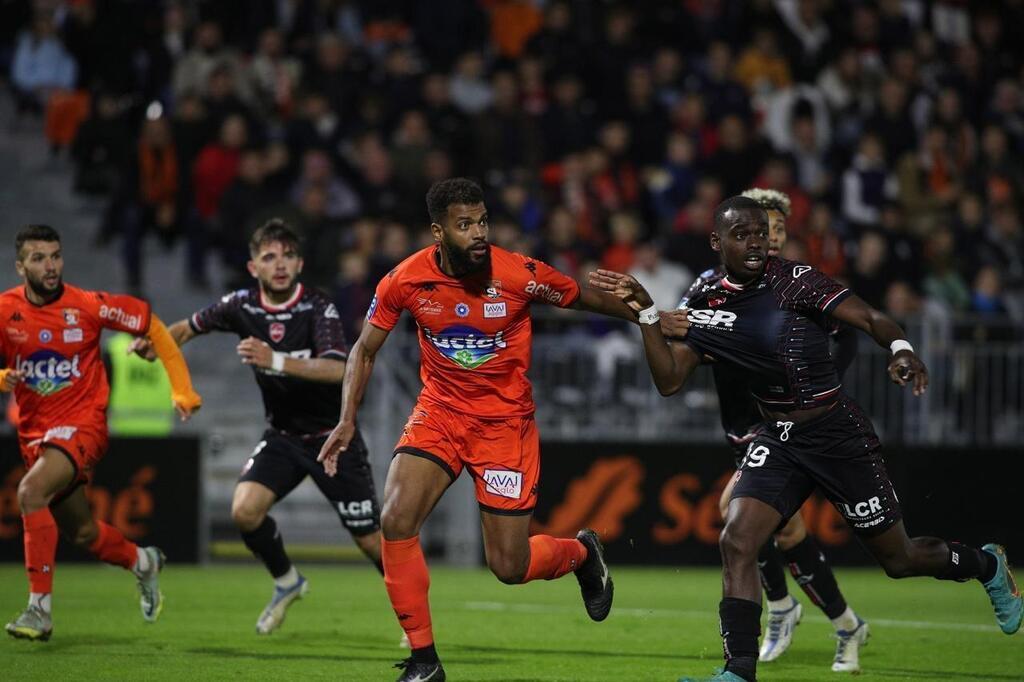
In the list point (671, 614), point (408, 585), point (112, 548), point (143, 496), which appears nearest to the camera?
point (408, 585)

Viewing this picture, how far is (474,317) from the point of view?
28.3ft

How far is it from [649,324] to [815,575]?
2.52m

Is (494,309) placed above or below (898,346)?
above

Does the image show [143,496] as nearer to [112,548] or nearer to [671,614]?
[112,548]

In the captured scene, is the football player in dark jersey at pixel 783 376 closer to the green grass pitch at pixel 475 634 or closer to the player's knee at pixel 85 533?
the green grass pitch at pixel 475 634

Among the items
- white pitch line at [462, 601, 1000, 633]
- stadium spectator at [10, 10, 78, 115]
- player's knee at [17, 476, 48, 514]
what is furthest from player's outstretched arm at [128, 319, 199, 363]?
stadium spectator at [10, 10, 78, 115]

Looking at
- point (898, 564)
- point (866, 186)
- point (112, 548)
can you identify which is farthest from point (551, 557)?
point (866, 186)

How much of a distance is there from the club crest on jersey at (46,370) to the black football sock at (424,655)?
12.1 feet

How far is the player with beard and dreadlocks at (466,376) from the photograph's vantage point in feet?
27.8

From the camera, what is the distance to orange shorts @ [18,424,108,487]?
1048 centimetres

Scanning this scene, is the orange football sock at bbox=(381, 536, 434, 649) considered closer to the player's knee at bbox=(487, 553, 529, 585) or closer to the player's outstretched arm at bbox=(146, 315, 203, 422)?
the player's knee at bbox=(487, 553, 529, 585)

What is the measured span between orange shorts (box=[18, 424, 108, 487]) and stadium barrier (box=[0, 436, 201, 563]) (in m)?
6.00

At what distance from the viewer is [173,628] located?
37.1ft

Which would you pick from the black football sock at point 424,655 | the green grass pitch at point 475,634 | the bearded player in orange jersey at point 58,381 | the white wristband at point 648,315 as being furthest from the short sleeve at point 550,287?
the bearded player in orange jersey at point 58,381
